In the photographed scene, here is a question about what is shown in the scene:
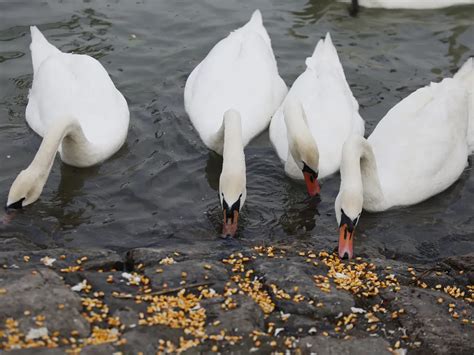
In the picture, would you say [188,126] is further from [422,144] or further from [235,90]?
[422,144]

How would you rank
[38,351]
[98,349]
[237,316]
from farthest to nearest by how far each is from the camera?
[237,316] → [98,349] → [38,351]

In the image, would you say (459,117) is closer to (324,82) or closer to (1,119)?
(324,82)

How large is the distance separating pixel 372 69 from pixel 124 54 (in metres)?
3.70

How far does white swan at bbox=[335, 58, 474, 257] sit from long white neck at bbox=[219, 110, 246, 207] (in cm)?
113

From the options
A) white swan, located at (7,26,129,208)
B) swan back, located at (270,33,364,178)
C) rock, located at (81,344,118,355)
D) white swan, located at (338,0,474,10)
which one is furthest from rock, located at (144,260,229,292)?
white swan, located at (338,0,474,10)

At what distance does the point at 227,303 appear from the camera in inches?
255

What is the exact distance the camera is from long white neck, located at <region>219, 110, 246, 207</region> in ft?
27.7

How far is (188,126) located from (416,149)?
10.0ft

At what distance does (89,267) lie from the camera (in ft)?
23.3

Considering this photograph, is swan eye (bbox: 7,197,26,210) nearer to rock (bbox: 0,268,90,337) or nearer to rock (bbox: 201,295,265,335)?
rock (bbox: 0,268,90,337)

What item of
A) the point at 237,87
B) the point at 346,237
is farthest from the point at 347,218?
the point at 237,87

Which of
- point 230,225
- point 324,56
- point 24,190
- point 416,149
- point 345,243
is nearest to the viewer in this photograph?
point 345,243

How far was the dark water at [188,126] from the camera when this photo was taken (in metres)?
9.13

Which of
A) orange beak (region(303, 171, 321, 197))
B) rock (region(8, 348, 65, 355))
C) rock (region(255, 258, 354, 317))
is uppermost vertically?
rock (region(8, 348, 65, 355))
